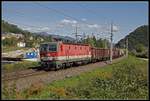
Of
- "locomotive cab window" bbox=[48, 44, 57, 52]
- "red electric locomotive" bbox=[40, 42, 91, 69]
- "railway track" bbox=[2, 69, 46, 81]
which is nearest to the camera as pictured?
"railway track" bbox=[2, 69, 46, 81]

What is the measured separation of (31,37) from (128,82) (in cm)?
6261

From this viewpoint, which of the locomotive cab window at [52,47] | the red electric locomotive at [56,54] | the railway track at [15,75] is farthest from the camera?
the locomotive cab window at [52,47]

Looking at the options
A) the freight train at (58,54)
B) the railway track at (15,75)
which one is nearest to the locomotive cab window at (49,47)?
the freight train at (58,54)

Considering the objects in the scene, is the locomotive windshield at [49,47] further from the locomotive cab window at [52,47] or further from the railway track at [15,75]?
the railway track at [15,75]

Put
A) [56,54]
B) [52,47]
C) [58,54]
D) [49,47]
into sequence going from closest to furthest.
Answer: [56,54], [58,54], [52,47], [49,47]

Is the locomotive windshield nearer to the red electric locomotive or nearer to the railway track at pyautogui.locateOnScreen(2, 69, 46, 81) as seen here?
the red electric locomotive

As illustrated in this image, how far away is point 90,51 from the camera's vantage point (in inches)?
2044

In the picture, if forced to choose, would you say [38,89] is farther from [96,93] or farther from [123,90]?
[123,90]

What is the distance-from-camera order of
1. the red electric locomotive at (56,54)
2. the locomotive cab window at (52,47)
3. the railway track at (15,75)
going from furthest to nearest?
the locomotive cab window at (52,47), the red electric locomotive at (56,54), the railway track at (15,75)

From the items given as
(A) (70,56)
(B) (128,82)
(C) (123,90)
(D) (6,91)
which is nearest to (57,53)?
(A) (70,56)

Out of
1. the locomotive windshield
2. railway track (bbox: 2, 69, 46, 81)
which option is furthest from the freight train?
railway track (bbox: 2, 69, 46, 81)

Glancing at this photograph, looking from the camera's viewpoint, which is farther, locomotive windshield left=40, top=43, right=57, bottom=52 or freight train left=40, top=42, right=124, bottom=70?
locomotive windshield left=40, top=43, right=57, bottom=52

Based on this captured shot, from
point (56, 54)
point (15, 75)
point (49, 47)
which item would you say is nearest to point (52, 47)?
point (49, 47)

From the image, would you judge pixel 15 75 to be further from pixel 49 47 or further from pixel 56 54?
pixel 49 47
